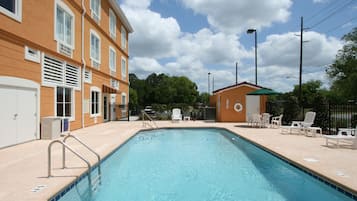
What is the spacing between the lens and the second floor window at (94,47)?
15.5 meters

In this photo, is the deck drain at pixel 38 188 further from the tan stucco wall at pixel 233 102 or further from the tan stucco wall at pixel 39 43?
the tan stucco wall at pixel 233 102

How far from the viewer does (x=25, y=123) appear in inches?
351

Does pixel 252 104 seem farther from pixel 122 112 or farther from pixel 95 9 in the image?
pixel 95 9

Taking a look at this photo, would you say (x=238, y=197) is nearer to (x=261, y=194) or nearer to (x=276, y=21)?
(x=261, y=194)

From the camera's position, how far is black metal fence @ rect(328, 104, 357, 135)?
12.4 meters

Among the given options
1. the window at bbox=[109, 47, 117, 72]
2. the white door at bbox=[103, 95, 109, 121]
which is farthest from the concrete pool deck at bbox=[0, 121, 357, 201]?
the window at bbox=[109, 47, 117, 72]

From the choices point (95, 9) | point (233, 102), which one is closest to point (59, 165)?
point (95, 9)

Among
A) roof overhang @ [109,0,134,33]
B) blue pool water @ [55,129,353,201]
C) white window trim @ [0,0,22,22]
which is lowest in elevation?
blue pool water @ [55,129,353,201]

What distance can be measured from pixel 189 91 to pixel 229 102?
47.9 metres

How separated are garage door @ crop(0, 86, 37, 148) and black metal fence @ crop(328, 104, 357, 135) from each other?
40.5 feet

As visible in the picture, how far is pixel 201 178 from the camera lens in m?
6.18

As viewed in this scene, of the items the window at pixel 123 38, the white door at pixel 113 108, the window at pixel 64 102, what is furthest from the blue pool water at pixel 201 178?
the window at pixel 123 38

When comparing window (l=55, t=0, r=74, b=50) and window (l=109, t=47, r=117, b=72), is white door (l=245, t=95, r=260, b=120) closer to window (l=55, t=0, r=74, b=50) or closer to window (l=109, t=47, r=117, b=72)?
window (l=109, t=47, r=117, b=72)

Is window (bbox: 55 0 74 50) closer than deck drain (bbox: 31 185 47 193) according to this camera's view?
No
